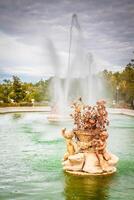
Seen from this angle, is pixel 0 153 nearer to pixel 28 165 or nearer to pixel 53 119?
pixel 28 165

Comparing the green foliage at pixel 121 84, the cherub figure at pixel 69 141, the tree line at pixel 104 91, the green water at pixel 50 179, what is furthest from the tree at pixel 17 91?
the cherub figure at pixel 69 141

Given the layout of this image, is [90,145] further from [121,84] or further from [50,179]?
[121,84]

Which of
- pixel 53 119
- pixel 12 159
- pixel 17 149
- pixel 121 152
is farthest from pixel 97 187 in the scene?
pixel 53 119

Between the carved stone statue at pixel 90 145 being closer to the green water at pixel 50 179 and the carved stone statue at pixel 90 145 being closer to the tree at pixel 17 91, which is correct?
the green water at pixel 50 179

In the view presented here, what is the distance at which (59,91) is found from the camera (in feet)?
174

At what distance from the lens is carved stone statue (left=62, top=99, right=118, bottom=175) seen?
14.7 metres

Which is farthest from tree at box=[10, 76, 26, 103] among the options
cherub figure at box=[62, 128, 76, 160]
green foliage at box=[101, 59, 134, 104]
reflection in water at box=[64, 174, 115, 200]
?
reflection in water at box=[64, 174, 115, 200]

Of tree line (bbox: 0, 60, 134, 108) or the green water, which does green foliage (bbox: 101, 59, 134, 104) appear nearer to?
tree line (bbox: 0, 60, 134, 108)

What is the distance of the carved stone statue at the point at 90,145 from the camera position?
14.7 metres

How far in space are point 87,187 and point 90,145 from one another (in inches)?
72.4

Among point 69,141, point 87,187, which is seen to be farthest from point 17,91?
point 87,187

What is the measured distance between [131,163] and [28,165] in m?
4.25

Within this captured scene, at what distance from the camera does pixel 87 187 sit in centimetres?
1341

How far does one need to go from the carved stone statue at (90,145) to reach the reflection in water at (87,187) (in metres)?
0.43
